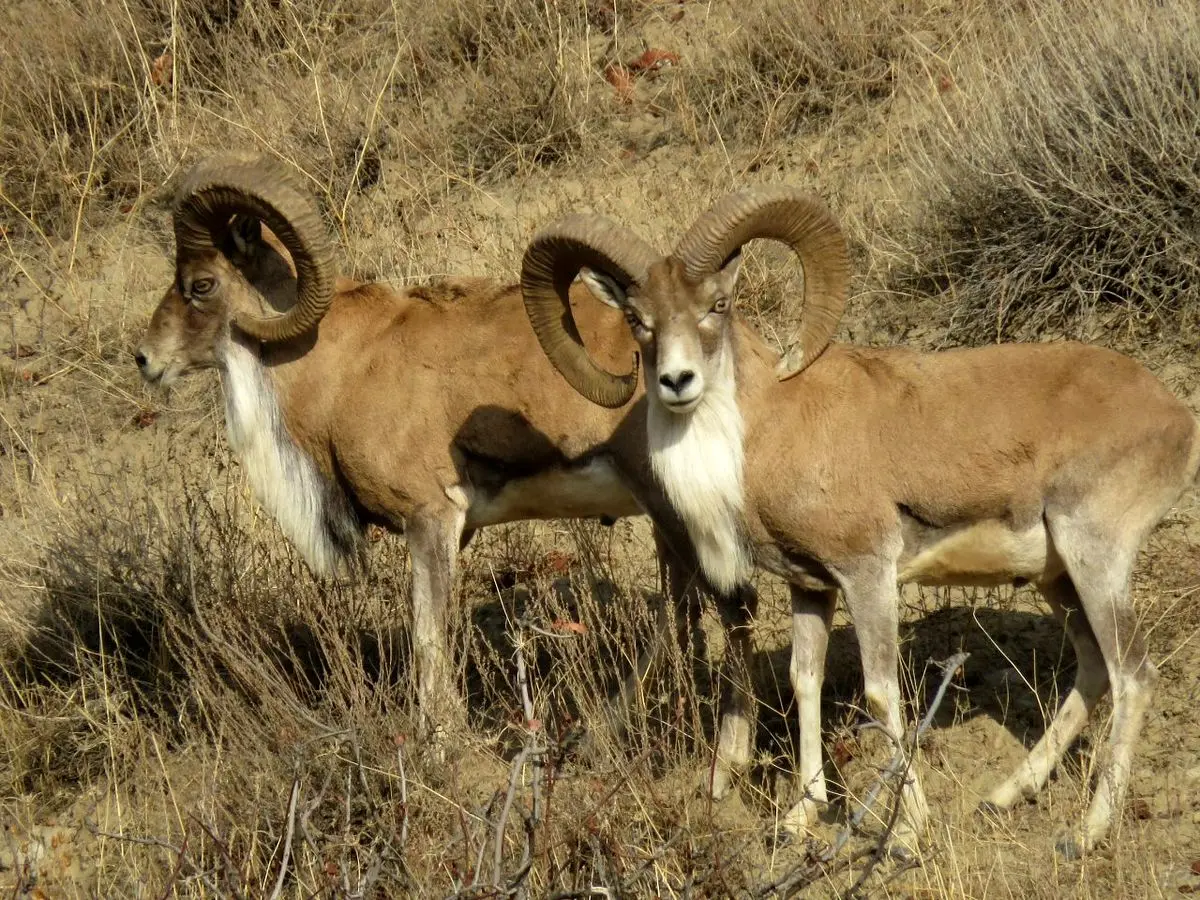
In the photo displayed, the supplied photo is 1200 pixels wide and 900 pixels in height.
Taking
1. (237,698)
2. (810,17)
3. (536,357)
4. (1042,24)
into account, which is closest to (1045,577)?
(536,357)

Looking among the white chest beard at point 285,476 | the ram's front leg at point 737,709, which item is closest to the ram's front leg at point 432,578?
the white chest beard at point 285,476

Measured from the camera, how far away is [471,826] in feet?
21.9

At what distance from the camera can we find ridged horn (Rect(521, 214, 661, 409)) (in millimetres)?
7324

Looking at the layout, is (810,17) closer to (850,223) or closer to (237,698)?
(850,223)

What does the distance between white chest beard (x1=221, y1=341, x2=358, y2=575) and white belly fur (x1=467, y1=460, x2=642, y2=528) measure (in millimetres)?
750

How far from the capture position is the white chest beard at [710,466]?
7.43 metres

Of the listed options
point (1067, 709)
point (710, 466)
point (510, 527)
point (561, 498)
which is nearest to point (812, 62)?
point (510, 527)

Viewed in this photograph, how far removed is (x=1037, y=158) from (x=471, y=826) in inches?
244

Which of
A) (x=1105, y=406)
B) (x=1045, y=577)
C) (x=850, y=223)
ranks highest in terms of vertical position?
(x=850, y=223)

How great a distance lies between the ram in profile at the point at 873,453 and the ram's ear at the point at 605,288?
1 cm

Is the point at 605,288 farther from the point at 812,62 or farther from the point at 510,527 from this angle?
the point at 812,62

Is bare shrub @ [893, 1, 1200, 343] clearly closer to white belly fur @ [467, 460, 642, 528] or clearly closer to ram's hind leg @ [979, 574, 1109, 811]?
ram's hind leg @ [979, 574, 1109, 811]

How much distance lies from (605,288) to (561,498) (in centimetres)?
131

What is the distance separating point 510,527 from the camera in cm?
1052
